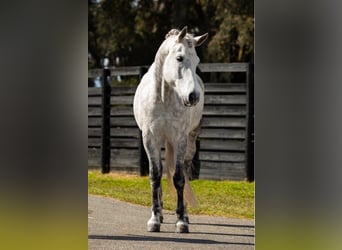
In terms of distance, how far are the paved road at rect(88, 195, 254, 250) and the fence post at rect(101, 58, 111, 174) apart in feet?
10.1

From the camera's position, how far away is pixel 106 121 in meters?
10.2

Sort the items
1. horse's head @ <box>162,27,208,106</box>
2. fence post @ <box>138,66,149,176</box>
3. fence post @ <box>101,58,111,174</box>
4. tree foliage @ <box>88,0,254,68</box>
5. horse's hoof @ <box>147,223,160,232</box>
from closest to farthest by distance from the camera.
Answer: horse's head @ <box>162,27,208,106</box>
horse's hoof @ <box>147,223,160,232</box>
fence post @ <box>138,66,149,176</box>
fence post @ <box>101,58,111,174</box>
tree foliage @ <box>88,0,254,68</box>

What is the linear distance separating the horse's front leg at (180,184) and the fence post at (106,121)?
4838 millimetres

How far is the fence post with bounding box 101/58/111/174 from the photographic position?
33.0 feet

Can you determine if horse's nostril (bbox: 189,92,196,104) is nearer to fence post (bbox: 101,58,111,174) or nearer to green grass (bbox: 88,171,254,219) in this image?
green grass (bbox: 88,171,254,219)

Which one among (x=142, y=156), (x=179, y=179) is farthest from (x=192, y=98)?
(x=142, y=156)

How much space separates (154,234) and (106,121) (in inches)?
202

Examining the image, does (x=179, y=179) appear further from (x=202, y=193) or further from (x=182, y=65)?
(x=202, y=193)

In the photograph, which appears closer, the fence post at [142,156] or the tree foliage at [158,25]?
the fence post at [142,156]

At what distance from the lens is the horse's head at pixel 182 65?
4.72m

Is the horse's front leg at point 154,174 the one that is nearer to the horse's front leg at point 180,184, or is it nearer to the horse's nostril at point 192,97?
the horse's front leg at point 180,184

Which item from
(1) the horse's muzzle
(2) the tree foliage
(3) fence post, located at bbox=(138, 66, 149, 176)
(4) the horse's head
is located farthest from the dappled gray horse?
(2) the tree foliage

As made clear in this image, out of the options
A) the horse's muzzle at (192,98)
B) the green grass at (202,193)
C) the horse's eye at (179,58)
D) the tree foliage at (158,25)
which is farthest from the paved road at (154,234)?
the tree foliage at (158,25)

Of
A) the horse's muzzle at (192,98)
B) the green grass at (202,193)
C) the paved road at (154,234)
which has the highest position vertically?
the horse's muzzle at (192,98)
